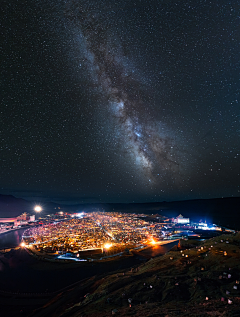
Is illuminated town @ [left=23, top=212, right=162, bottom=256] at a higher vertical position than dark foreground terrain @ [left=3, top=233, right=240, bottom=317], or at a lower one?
lower

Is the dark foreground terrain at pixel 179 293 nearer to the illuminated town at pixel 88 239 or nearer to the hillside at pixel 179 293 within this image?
the hillside at pixel 179 293

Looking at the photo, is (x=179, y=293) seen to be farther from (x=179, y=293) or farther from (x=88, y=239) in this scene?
(x=88, y=239)

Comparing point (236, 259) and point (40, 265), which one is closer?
point (236, 259)

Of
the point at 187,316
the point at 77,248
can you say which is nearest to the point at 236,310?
the point at 187,316

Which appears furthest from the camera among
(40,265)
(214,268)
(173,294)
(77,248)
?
(77,248)

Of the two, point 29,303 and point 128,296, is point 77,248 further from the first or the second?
point 128,296

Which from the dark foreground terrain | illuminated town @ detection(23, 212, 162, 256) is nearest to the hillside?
the dark foreground terrain

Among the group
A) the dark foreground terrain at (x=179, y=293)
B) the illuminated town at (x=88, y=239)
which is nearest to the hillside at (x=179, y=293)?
the dark foreground terrain at (x=179, y=293)

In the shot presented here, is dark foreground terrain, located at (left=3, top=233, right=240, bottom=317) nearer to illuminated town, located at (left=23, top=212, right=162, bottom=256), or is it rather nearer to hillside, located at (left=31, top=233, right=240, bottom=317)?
hillside, located at (left=31, top=233, right=240, bottom=317)
